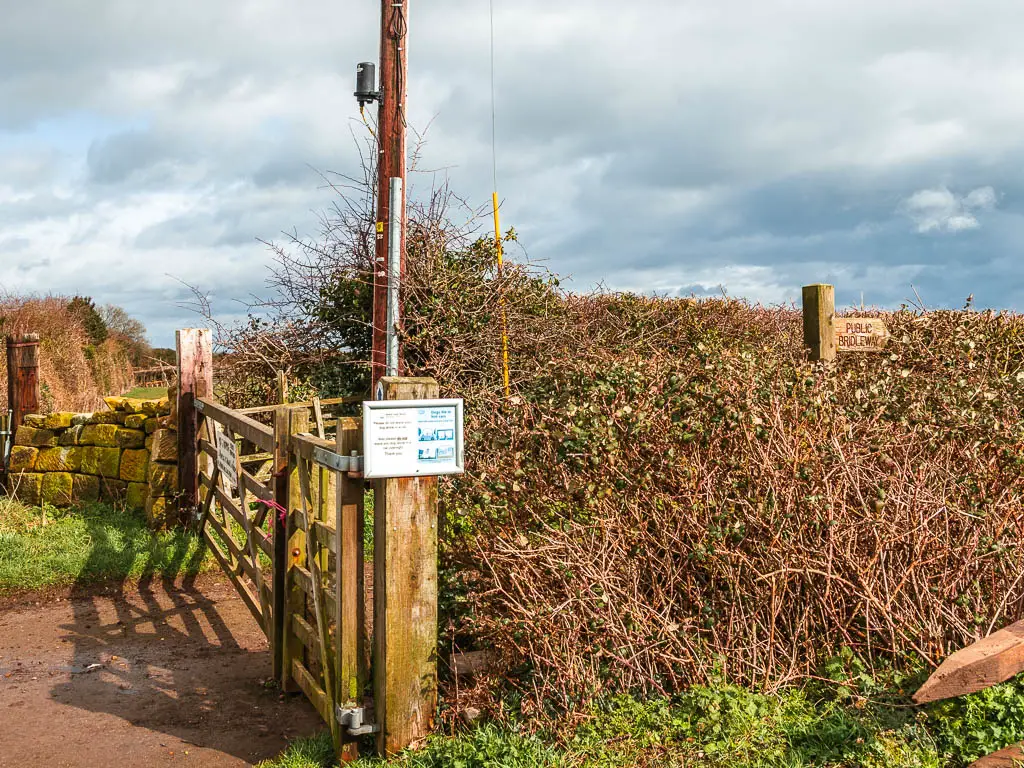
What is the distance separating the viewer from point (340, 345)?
447 inches

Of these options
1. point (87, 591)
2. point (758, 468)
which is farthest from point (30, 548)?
point (758, 468)

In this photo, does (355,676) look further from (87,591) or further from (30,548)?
(30,548)

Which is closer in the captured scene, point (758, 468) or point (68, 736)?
point (758, 468)

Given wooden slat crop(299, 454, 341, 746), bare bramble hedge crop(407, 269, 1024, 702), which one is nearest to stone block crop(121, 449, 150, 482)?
wooden slat crop(299, 454, 341, 746)

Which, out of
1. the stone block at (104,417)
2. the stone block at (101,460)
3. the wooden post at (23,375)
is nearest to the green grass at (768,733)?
the stone block at (101,460)

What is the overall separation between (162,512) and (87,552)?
0.83 metres

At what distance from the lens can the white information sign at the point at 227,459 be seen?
23.3ft

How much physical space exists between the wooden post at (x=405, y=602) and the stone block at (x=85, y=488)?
7.22 metres

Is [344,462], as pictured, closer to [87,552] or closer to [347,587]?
[347,587]

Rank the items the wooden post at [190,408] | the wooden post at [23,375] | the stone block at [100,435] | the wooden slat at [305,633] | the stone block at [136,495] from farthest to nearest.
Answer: the wooden post at [23,375]
the stone block at [100,435]
the stone block at [136,495]
the wooden post at [190,408]
the wooden slat at [305,633]

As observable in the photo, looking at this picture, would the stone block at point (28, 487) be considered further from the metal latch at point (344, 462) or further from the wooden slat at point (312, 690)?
the metal latch at point (344, 462)

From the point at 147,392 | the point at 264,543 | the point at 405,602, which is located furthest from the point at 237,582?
the point at 147,392

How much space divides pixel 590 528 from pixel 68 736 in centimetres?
338

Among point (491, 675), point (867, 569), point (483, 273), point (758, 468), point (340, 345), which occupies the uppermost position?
point (483, 273)
